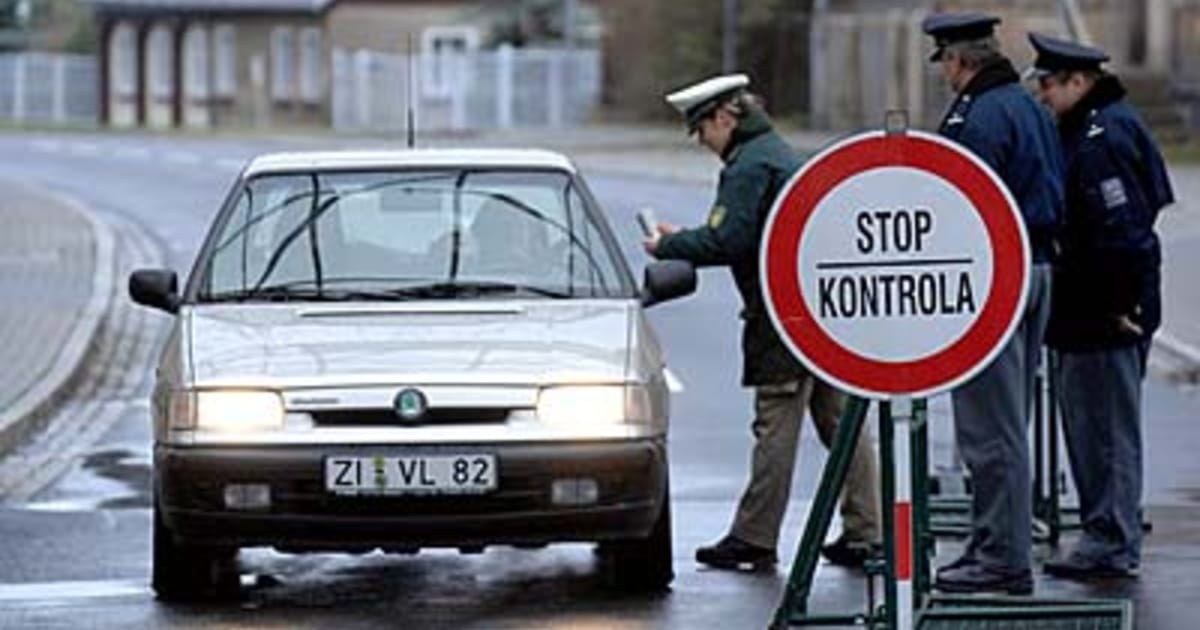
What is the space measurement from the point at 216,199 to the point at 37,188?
3728 millimetres

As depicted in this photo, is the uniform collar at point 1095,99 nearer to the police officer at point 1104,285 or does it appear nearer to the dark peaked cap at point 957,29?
the police officer at point 1104,285

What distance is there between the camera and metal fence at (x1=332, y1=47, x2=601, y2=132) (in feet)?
197

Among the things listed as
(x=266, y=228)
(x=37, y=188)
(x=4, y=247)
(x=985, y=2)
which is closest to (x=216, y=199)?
(x=37, y=188)

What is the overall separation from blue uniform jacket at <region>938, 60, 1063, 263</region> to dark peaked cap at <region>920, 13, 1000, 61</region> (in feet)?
0.41

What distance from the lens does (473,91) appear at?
60.2m

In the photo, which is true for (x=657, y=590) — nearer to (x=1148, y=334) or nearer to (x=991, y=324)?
(x=1148, y=334)

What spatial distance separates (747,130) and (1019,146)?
50.8 inches

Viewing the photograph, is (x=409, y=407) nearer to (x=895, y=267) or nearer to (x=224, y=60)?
(x=895, y=267)

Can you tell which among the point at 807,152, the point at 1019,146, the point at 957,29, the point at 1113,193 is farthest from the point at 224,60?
the point at 1019,146

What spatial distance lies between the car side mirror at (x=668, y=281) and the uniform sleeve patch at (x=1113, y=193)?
1530mm

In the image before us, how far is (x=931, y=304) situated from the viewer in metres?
7.68

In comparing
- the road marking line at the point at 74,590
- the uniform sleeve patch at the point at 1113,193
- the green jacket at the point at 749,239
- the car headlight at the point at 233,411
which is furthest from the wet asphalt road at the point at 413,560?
the uniform sleeve patch at the point at 1113,193

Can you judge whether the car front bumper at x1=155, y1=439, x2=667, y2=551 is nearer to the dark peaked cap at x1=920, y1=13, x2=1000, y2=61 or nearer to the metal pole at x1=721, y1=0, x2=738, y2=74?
the dark peaked cap at x1=920, y1=13, x2=1000, y2=61

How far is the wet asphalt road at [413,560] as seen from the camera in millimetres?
10109
